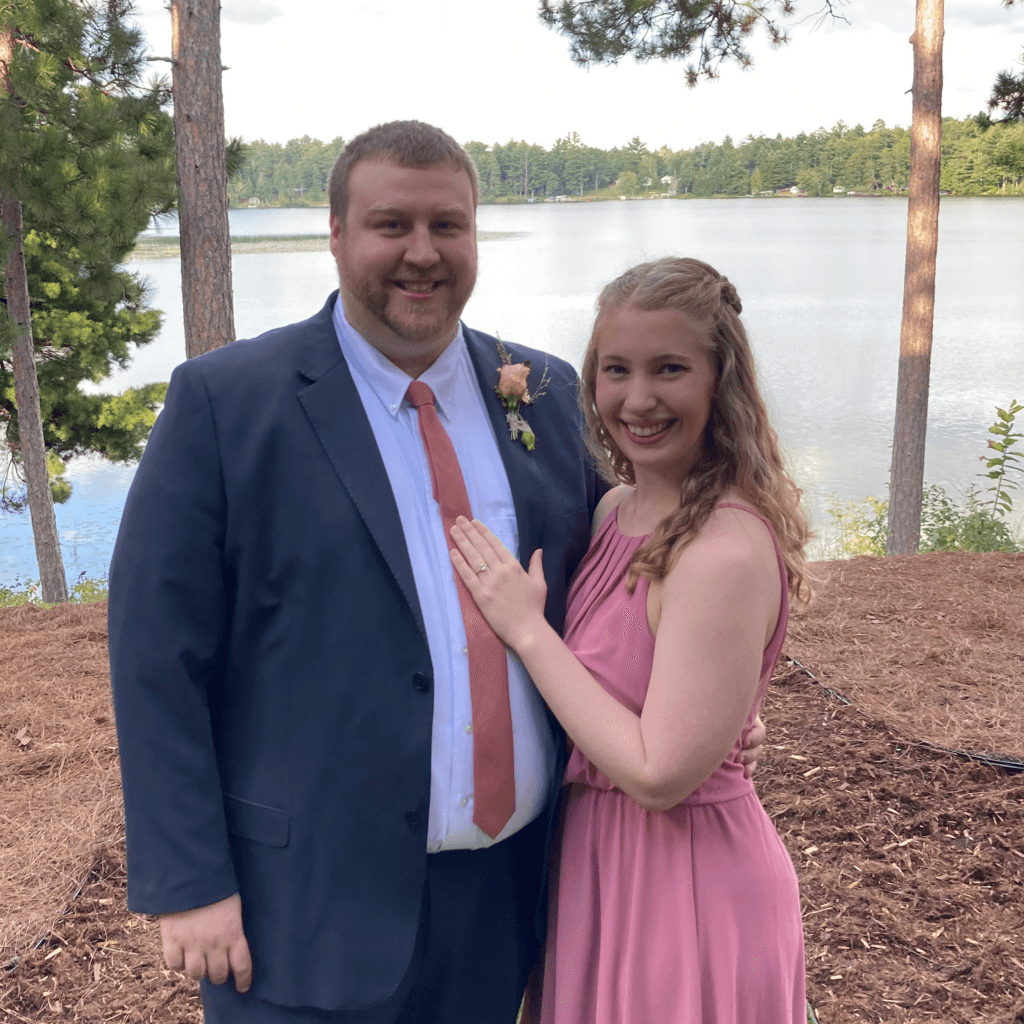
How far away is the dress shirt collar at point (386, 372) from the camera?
7.04 feet

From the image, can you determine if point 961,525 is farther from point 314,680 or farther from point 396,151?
point 314,680

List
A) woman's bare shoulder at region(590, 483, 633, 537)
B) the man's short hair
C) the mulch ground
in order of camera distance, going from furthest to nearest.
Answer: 1. the mulch ground
2. woman's bare shoulder at region(590, 483, 633, 537)
3. the man's short hair

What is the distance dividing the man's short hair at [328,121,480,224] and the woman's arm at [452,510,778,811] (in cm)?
93

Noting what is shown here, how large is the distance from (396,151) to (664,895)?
1565 millimetres

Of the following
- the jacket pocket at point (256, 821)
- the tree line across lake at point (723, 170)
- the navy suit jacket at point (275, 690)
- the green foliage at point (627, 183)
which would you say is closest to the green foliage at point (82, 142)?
the navy suit jacket at point (275, 690)

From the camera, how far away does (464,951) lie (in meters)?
2.10

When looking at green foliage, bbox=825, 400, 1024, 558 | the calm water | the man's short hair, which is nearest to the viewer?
the man's short hair

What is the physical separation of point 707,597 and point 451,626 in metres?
0.51

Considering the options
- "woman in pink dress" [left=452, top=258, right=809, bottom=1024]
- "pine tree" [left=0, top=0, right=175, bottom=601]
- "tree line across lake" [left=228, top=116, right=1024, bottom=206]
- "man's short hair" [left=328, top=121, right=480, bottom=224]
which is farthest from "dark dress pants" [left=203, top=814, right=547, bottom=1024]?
"tree line across lake" [left=228, top=116, right=1024, bottom=206]

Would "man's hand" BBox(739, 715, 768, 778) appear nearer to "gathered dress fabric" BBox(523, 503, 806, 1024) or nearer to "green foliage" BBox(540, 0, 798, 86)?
"gathered dress fabric" BBox(523, 503, 806, 1024)

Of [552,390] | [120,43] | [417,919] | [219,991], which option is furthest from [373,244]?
[120,43]

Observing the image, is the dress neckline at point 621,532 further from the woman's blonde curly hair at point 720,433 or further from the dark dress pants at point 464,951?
the dark dress pants at point 464,951

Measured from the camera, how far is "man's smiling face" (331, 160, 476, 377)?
2.08m

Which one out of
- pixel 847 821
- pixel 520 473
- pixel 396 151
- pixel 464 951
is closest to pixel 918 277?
pixel 847 821
